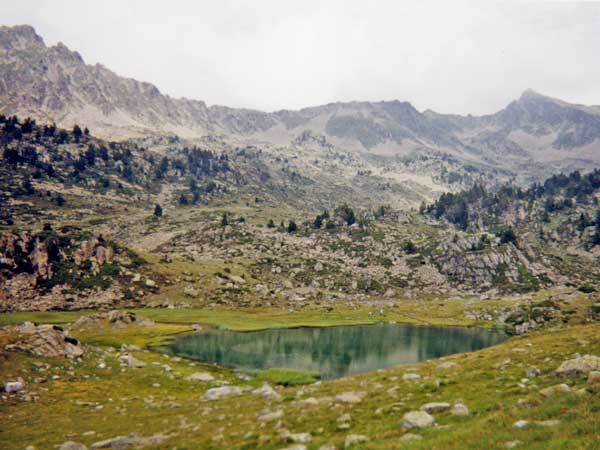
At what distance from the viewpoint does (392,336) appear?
99.9 m

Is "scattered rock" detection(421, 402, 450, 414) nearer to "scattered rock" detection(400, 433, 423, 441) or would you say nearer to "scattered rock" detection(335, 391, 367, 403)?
"scattered rock" detection(400, 433, 423, 441)

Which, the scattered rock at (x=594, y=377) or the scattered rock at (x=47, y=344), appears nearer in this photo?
the scattered rock at (x=594, y=377)

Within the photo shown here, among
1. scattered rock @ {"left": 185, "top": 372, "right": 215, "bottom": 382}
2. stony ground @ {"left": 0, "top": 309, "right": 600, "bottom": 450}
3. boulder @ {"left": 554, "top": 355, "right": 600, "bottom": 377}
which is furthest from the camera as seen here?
scattered rock @ {"left": 185, "top": 372, "right": 215, "bottom": 382}

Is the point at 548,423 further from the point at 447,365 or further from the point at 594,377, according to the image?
the point at 447,365

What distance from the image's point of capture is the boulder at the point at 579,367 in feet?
67.5

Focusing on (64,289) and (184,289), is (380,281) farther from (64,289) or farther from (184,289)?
(64,289)

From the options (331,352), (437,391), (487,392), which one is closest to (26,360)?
(437,391)

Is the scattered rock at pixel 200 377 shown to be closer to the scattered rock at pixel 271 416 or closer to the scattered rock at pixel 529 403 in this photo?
the scattered rock at pixel 271 416

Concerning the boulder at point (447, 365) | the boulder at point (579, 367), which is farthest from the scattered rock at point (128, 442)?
the boulder at point (447, 365)

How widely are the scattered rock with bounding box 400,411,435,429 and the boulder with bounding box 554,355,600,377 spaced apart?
9749 millimetres

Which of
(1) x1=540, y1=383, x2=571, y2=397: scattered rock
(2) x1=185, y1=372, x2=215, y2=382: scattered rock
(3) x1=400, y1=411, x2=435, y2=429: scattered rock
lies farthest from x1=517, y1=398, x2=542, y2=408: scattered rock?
(2) x1=185, y1=372, x2=215, y2=382: scattered rock

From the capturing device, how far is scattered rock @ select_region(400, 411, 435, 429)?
17.0 metres

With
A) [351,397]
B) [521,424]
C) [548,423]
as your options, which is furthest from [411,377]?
[548,423]

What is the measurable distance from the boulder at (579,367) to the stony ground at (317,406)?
0.07m
